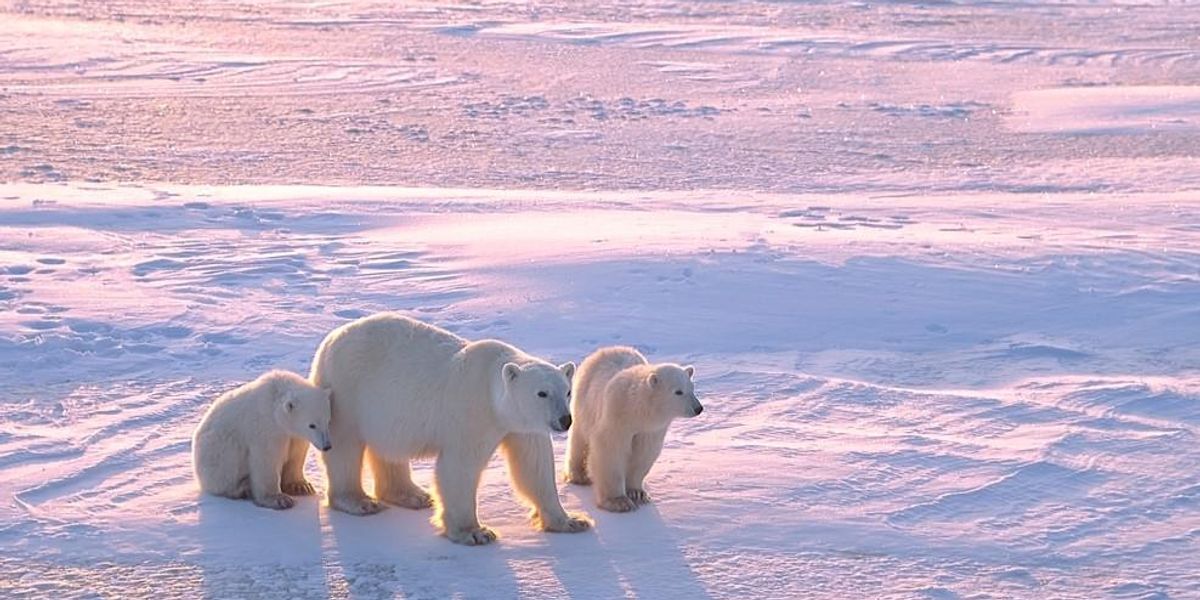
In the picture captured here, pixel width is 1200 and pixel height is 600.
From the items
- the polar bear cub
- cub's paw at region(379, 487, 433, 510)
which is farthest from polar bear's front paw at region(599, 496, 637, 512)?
cub's paw at region(379, 487, 433, 510)

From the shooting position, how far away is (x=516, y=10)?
24469 mm

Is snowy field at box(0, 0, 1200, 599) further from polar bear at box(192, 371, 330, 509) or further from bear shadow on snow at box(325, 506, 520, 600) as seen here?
polar bear at box(192, 371, 330, 509)

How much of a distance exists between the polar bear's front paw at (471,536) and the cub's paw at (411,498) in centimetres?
40

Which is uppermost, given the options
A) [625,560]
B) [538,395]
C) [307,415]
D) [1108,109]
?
[1108,109]

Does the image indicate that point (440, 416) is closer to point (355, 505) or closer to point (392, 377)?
point (392, 377)

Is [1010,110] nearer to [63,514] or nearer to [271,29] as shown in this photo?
[271,29]

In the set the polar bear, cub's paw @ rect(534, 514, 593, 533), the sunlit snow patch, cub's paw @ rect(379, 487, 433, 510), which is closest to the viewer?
cub's paw @ rect(534, 514, 593, 533)

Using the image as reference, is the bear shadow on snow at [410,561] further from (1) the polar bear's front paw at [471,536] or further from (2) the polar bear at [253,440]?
(2) the polar bear at [253,440]

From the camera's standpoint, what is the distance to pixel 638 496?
5.36m

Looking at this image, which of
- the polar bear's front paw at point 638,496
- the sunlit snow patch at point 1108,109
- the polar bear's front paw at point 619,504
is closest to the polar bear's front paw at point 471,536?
the polar bear's front paw at point 619,504

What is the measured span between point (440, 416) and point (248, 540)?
2.24 ft

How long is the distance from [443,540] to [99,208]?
555 cm

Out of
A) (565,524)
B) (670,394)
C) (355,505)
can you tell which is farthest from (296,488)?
(670,394)

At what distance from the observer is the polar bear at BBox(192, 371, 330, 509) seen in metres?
5.18
